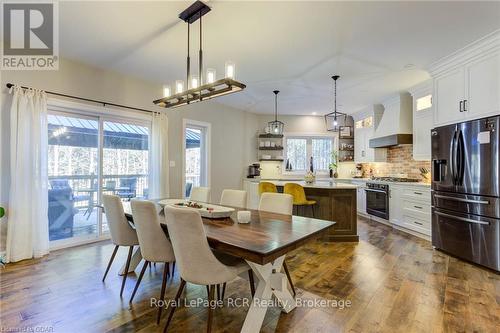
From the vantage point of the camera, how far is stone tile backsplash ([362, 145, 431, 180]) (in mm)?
5328

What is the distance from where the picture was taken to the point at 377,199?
5488 millimetres

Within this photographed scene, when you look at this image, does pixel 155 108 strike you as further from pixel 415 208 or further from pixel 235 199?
pixel 415 208

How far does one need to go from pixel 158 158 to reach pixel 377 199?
443cm

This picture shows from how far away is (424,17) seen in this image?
102 inches

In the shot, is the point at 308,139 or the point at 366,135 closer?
the point at 366,135

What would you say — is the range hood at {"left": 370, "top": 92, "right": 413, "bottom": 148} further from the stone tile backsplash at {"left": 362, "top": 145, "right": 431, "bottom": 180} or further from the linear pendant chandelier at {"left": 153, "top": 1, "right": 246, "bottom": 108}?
the linear pendant chandelier at {"left": 153, "top": 1, "right": 246, "bottom": 108}

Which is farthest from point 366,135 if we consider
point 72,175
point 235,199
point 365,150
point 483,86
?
point 72,175

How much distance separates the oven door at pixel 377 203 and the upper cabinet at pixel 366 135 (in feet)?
3.18

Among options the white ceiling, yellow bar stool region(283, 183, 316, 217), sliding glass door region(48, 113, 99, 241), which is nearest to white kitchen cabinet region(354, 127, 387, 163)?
the white ceiling

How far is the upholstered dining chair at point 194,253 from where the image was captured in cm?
173

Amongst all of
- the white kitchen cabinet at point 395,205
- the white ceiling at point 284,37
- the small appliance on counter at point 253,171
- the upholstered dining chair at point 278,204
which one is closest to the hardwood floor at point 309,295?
the upholstered dining chair at point 278,204

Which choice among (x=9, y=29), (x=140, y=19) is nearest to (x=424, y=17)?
(x=140, y=19)

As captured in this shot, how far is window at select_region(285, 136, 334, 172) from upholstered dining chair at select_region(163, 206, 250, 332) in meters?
5.74

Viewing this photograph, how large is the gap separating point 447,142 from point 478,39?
4.17 ft
